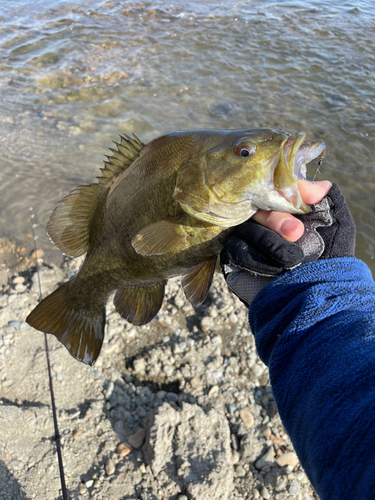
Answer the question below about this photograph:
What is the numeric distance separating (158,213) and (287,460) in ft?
6.98

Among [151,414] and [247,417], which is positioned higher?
[151,414]

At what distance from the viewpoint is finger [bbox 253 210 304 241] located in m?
1.83

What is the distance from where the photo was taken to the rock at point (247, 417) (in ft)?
9.79

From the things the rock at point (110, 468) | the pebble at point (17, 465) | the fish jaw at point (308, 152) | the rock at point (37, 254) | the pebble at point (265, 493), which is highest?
the fish jaw at point (308, 152)

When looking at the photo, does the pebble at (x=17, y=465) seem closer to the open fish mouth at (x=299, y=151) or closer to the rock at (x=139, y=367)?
the rock at (x=139, y=367)

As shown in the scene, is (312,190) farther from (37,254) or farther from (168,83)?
(168,83)

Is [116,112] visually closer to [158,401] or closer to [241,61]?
[241,61]

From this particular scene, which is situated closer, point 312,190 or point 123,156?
point 312,190

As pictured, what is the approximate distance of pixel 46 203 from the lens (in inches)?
213

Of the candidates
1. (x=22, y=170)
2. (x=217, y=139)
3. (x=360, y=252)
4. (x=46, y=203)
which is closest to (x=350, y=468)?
(x=217, y=139)

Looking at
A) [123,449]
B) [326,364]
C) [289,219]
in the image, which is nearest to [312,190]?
[289,219]

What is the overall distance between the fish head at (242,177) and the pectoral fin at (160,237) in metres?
0.12

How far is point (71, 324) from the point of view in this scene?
8.78 feet

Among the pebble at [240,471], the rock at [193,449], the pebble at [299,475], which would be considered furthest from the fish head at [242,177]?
the pebble at [299,475]
